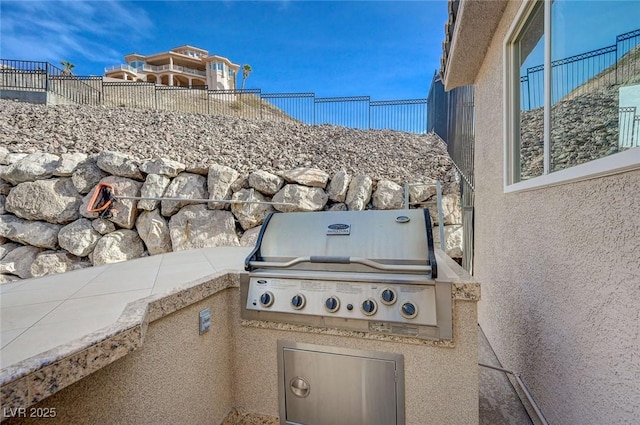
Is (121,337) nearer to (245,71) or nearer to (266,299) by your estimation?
(266,299)

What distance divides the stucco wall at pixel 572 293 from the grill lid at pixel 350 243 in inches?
28.0

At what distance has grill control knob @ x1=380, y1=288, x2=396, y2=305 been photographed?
142cm

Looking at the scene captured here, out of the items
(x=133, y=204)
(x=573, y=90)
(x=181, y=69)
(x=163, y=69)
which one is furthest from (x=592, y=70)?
(x=163, y=69)

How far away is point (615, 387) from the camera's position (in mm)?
1170

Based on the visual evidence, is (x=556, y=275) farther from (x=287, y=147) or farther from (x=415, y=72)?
(x=415, y=72)

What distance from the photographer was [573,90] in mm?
1642

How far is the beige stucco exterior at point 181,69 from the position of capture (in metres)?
30.0

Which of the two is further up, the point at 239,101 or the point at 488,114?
the point at 239,101

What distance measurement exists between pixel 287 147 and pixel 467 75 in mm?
5387

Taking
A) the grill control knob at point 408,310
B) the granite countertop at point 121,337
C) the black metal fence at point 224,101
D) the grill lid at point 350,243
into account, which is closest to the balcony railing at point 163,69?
the black metal fence at point 224,101

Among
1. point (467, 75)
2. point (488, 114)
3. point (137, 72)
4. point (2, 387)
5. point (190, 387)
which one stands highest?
point (137, 72)

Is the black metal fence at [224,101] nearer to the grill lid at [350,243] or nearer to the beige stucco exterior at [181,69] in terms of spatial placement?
the grill lid at [350,243]

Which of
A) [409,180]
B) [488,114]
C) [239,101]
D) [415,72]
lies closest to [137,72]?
[239,101]

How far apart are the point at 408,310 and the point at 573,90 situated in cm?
162
